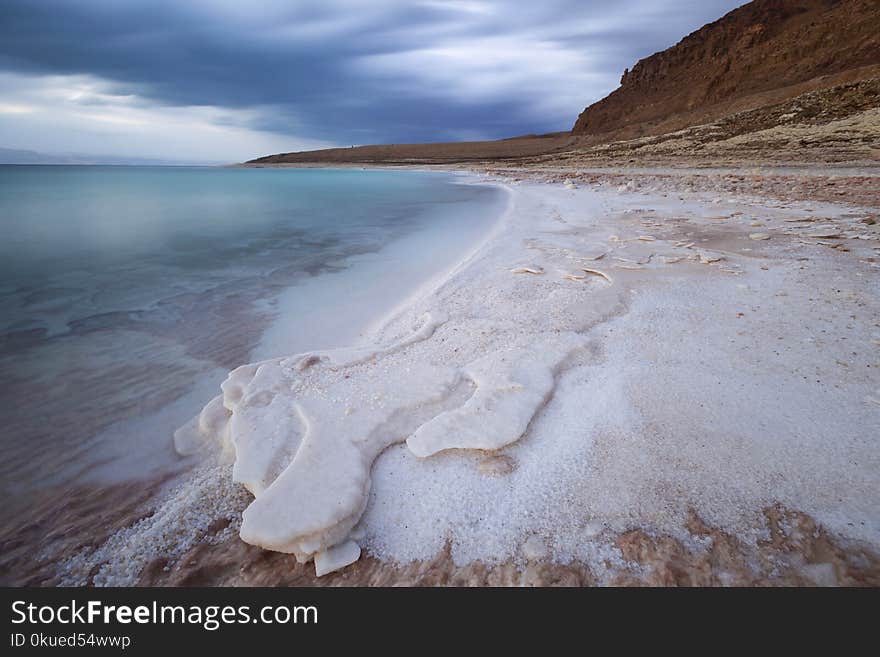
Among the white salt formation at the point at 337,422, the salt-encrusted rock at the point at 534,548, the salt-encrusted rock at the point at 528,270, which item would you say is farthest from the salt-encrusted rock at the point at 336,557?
the salt-encrusted rock at the point at 528,270

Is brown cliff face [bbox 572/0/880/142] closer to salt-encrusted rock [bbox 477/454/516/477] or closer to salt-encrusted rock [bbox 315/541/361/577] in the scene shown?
salt-encrusted rock [bbox 477/454/516/477]

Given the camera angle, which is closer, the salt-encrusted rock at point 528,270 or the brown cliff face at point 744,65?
the salt-encrusted rock at point 528,270

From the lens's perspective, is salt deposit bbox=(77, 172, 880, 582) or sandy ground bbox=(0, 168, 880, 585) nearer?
sandy ground bbox=(0, 168, 880, 585)

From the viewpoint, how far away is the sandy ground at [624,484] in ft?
4.19

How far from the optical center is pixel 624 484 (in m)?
1.53

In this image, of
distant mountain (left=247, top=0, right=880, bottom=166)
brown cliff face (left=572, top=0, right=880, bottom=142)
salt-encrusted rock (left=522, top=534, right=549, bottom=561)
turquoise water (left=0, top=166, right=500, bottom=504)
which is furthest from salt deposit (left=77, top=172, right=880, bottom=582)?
brown cliff face (left=572, top=0, right=880, bottom=142)

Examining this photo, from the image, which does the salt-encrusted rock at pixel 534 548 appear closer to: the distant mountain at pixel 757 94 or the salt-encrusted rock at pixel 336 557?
the salt-encrusted rock at pixel 336 557

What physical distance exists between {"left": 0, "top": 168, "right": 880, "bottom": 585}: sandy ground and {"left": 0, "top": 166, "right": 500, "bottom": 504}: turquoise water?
69cm

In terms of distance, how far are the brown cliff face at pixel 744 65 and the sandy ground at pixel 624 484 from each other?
29.0 m

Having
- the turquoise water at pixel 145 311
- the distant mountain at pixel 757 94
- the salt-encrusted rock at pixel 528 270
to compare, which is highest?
the distant mountain at pixel 757 94

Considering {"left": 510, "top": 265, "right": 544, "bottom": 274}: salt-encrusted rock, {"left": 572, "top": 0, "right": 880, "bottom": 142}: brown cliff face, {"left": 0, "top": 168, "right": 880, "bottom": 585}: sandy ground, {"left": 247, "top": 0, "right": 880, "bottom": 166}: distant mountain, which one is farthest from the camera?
{"left": 572, "top": 0, "right": 880, "bottom": 142}: brown cliff face

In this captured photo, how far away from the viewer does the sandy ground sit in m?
1.28

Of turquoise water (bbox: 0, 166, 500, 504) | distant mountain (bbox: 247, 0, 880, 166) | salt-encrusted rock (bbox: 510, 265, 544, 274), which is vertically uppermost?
distant mountain (bbox: 247, 0, 880, 166)

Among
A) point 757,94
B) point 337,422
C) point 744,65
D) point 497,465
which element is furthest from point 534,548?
point 744,65
